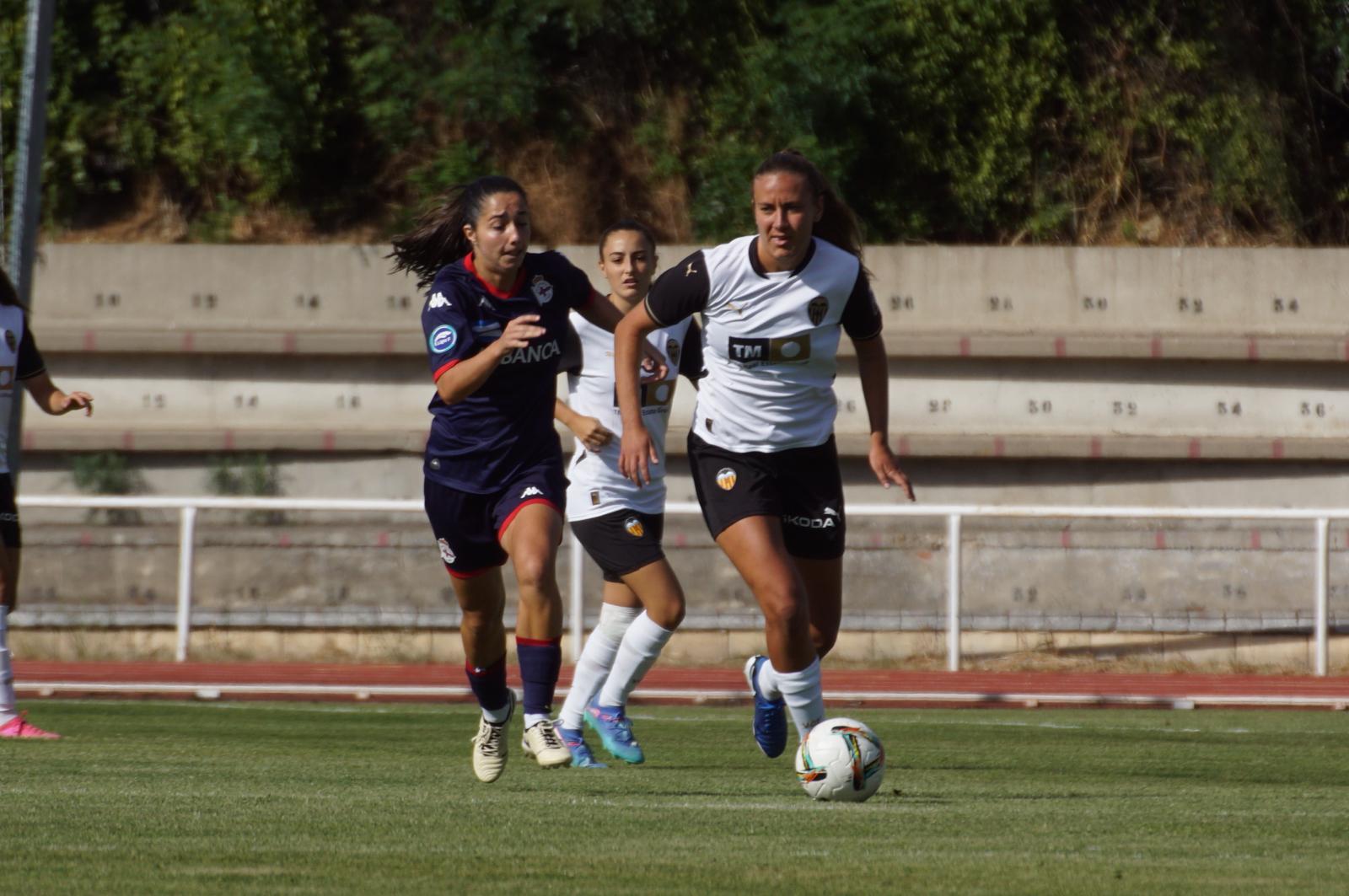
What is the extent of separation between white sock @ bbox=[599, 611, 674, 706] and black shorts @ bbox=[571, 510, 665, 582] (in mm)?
252

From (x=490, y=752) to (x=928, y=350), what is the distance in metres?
12.1

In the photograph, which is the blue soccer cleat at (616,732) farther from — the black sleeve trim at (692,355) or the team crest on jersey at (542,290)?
the team crest on jersey at (542,290)

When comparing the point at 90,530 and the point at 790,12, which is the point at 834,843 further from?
the point at 790,12

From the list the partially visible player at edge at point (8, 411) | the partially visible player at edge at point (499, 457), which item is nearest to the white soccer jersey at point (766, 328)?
the partially visible player at edge at point (499, 457)

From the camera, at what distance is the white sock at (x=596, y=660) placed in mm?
7754

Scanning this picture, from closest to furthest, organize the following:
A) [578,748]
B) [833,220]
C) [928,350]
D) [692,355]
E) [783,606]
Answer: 1. [783,606]
2. [833,220]
3. [578,748]
4. [692,355]
5. [928,350]


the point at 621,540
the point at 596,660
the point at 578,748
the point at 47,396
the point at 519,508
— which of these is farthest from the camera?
the point at 47,396

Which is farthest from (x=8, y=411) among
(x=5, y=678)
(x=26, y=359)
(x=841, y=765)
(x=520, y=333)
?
(x=841, y=765)

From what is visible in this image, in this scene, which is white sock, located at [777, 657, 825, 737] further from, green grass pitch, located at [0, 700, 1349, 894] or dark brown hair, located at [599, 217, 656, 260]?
dark brown hair, located at [599, 217, 656, 260]

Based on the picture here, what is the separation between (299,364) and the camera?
1847 centimetres

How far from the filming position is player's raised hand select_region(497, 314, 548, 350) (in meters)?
5.82

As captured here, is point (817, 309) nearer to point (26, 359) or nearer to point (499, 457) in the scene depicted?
point (499, 457)

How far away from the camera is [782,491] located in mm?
6516

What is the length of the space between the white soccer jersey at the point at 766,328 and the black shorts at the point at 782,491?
5 centimetres
